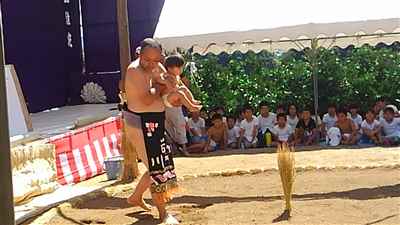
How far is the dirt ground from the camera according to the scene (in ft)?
14.6

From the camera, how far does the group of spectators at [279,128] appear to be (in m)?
8.61

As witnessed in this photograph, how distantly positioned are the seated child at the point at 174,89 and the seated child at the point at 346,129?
4564 mm

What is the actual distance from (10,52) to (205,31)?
339cm

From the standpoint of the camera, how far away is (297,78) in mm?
10477

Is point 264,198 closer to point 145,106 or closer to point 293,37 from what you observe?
point 145,106

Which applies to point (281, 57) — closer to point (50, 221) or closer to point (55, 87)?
point (55, 87)

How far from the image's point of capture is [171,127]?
343 inches

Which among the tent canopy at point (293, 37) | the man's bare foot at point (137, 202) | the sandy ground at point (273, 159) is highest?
the tent canopy at point (293, 37)

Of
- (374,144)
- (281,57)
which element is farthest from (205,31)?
(374,144)

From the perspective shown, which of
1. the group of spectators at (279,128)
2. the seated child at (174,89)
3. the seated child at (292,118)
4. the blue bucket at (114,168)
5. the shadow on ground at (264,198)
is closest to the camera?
the seated child at (174,89)

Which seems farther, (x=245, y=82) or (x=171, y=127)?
(x=245, y=82)

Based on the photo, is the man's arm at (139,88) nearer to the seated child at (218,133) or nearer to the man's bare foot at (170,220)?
the man's bare foot at (170,220)

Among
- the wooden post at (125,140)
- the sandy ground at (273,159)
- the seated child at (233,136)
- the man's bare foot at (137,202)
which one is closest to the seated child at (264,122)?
the seated child at (233,136)

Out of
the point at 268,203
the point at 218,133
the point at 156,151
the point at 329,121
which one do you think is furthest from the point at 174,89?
the point at 329,121
